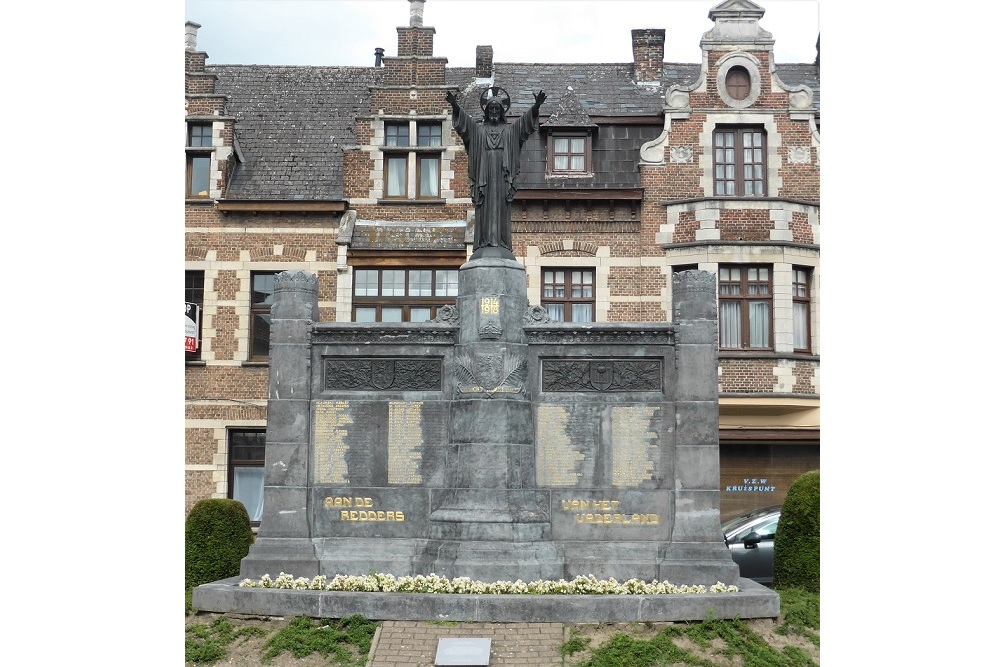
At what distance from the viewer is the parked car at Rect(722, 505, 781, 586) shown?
57.0 ft

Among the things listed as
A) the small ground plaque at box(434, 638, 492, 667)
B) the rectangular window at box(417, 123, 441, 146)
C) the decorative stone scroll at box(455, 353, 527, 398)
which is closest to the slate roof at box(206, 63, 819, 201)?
the rectangular window at box(417, 123, 441, 146)

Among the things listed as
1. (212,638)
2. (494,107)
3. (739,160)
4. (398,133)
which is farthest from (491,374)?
(398,133)

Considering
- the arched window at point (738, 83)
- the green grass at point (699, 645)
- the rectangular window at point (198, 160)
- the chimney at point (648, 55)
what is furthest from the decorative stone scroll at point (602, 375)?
the chimney at point (648, 55)

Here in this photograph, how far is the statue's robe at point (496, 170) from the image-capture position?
1441 centimetres

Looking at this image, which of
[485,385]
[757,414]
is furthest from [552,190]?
[485,385]

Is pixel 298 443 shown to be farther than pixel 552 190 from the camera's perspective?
No

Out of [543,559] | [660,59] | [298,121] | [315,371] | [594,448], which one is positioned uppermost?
[660,59]

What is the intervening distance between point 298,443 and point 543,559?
143 inches

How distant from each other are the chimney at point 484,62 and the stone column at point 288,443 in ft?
53.5

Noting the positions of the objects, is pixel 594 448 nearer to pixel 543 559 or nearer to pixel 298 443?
pixel 543 559

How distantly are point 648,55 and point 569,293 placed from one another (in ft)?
24.9

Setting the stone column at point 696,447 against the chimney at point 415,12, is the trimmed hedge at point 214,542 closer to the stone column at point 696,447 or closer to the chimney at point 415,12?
the stone column at point 696,447

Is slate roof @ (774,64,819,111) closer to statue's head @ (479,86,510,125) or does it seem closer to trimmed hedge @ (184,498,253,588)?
statue's head @ (479,86,510,125)

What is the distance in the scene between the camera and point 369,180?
26.4 m
